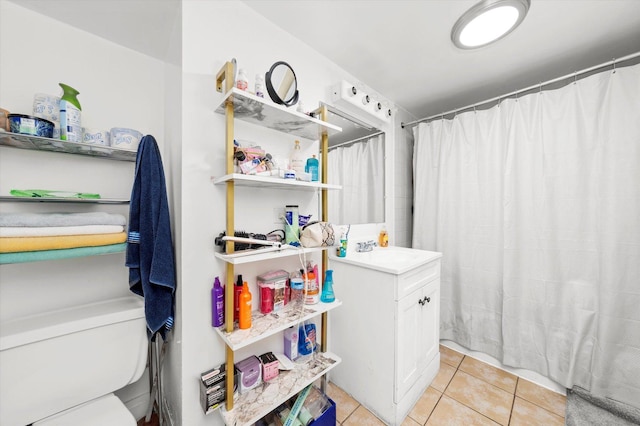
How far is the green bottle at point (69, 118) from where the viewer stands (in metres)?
0.98

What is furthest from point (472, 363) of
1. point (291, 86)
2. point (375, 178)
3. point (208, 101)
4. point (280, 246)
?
point (208, 101)

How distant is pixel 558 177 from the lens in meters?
1.54

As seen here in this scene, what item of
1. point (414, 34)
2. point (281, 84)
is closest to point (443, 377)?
point (281, 84)

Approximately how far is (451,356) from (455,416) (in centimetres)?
66

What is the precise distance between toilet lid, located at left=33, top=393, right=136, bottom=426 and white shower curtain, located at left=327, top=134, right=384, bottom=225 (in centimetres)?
140

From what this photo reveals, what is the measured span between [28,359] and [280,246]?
103cm

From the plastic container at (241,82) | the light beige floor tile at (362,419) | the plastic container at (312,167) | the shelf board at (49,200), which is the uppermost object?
the plastic container at (241,82)

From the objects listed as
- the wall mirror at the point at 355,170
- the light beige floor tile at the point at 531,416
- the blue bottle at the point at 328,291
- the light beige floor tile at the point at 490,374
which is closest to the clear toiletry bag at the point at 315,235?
the blue bottle at the point at 328,291

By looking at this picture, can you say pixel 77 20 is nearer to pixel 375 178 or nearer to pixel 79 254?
pixel 79 254

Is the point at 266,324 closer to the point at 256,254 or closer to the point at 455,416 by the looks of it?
the point at 256,254

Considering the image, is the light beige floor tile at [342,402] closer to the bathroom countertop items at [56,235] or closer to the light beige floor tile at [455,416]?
the light beige floor tile at [455,416]

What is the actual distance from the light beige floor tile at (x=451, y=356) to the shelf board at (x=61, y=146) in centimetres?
261

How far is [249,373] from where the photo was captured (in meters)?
1.06

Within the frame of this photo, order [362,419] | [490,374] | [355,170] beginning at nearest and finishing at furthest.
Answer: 1. [362,419]
2. [490,374]
3. [355,170]
